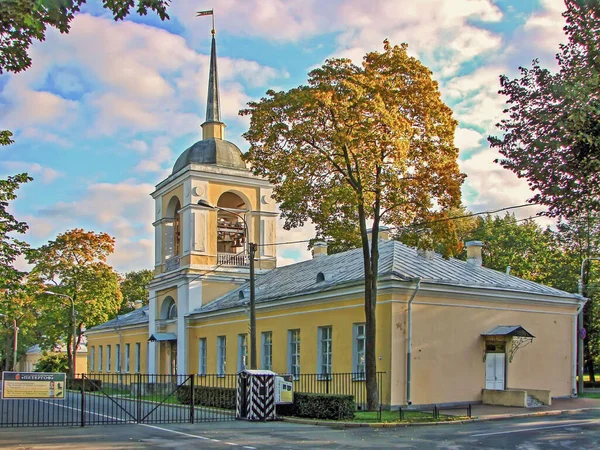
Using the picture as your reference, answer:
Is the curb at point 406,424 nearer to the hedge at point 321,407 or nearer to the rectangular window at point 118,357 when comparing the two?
the hedge at point 321,407

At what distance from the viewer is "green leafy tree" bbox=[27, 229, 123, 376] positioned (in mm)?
46594

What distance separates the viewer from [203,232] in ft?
120

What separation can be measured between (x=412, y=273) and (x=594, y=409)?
7471mm

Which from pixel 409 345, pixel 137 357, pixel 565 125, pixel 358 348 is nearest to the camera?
pixel 565 125

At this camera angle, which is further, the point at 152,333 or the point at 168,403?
the point at 152,333

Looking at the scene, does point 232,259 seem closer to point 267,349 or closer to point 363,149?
point 267,349

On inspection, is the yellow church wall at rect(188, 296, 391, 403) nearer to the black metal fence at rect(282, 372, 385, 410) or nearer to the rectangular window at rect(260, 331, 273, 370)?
the rectangular window at rect(260, 331, 273, 370)

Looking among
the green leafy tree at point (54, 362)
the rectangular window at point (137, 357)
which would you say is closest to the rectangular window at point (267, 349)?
the rectangular window at point (137, 357)

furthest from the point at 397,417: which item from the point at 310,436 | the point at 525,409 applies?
the point at 525,409

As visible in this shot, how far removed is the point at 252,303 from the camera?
76.5ft

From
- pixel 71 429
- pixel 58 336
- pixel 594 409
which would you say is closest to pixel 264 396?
pixel 71 429

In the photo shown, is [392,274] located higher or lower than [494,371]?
higher

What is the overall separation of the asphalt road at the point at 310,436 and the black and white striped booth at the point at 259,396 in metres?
0.74

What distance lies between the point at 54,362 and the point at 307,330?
134ft
